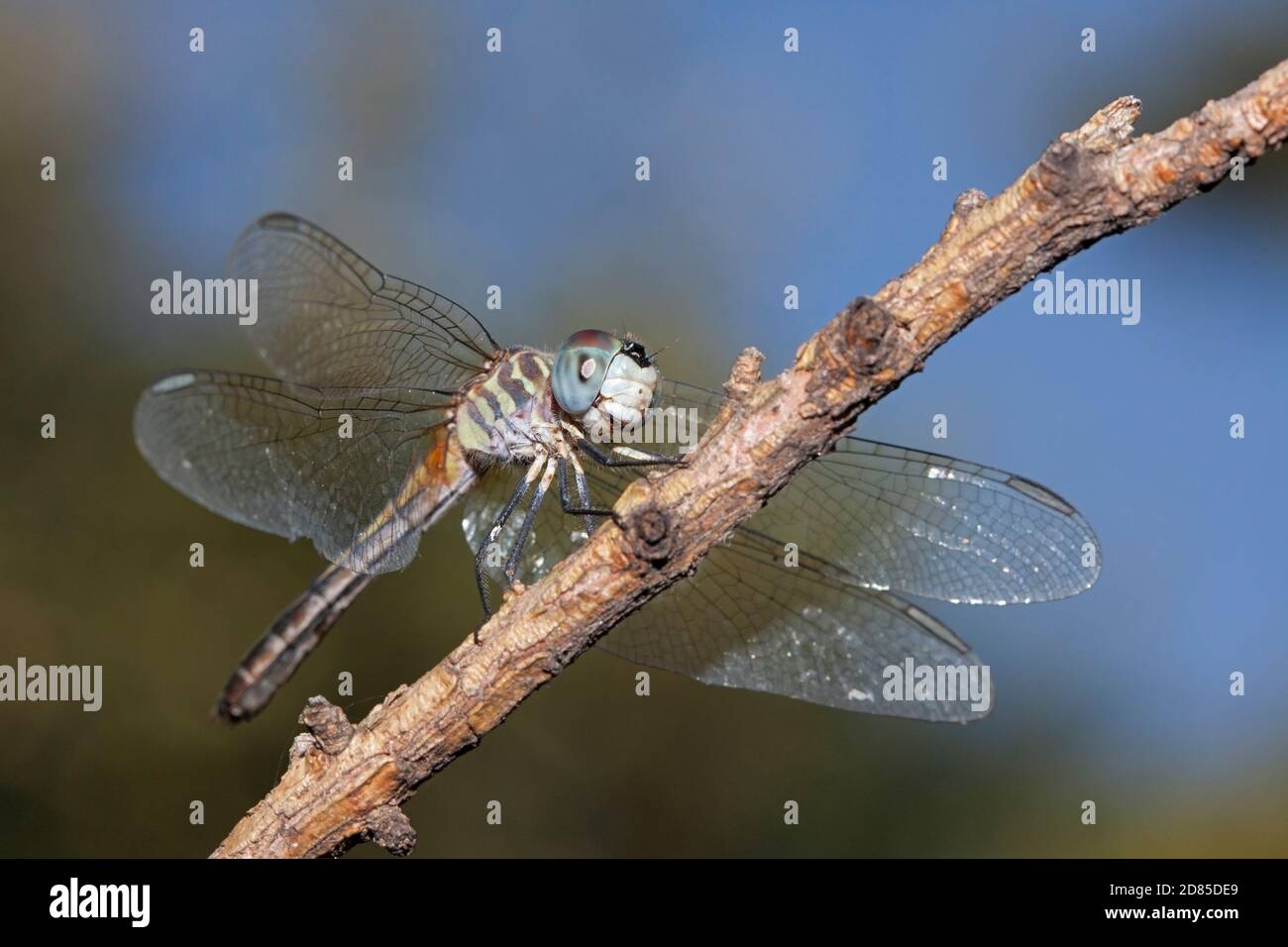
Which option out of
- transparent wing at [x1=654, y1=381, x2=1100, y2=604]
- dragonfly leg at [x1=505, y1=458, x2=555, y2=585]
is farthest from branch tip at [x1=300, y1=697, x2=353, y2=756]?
transparent wing at [x1=654, y1=381, x2=1100, y2=604]

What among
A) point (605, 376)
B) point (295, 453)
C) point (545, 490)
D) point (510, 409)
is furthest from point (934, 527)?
point (295, 453)

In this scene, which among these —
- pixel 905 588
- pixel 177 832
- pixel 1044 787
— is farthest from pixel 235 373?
pixel 1044 787

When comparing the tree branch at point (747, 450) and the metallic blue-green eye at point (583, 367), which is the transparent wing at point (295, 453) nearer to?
the metallic blue-green eye at point (583, 367)

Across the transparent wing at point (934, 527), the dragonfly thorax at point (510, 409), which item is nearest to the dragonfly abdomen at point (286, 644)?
the dragonfly thorax at point (510, 409)

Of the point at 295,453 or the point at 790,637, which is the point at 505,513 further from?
the point at 790,637

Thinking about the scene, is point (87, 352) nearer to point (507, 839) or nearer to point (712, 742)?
point (507, 839)

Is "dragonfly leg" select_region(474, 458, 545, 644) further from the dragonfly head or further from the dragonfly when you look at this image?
the dragonfly head
